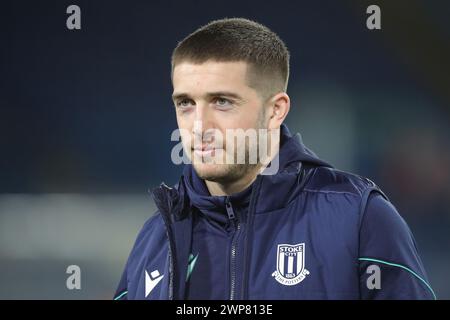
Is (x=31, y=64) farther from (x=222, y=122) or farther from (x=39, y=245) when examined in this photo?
(x=222, y=122)

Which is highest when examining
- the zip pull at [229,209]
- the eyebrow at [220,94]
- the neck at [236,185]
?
the eyebrow at [220,94]

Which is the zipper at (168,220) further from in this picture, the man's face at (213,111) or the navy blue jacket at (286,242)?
the man's face at (213,111)

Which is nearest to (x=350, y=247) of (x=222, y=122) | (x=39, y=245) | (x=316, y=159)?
(x=316, y=159)

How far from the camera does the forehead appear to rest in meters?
1.92

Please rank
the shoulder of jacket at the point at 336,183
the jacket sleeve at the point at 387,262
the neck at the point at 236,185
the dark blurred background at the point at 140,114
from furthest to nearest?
the dark blurred background at the point at 140,114 < the neck at the point at 236,185 < the shoulder of jacket at the point at 336,183 < the jacket sleeve at the point at 387,262

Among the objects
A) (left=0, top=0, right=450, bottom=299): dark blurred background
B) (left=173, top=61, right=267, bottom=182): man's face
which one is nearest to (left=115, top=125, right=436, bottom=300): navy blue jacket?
(left=173, top=61, right=267, bottom=182): man's face

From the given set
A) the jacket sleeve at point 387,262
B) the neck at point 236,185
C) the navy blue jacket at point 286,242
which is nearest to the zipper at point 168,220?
the navy blue jacket at point 286,242

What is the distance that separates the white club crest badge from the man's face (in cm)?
30

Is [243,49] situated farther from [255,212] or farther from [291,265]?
[291,265]

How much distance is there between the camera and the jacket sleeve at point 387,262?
1.72 m

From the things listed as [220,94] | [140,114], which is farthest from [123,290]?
[140,114]

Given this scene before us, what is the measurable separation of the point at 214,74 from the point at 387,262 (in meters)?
0.75

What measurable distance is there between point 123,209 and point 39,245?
589 millimetres

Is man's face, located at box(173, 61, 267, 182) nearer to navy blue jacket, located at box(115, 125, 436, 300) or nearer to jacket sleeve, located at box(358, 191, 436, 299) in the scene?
navy blue jacket, located at box(115, 125, 436, 300)
